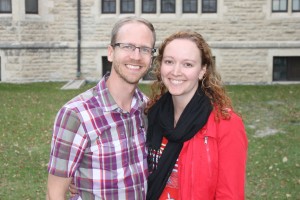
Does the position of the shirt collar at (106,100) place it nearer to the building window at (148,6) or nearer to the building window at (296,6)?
the building window at (148,6)

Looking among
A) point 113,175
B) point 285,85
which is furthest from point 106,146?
point 285,85

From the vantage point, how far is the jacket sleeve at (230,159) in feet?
8.04

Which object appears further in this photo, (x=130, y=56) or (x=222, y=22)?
(x=222, y=22)

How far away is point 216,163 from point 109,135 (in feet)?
1.91

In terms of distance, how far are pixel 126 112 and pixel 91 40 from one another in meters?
13.4

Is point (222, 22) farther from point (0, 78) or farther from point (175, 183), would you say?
point (175, 183)

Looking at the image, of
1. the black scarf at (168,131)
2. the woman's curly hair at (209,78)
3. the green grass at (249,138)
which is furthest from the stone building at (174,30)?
the black scarf at (168,131)

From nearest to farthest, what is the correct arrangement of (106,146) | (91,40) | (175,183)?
(106,146) → (175,183) → (91,40)

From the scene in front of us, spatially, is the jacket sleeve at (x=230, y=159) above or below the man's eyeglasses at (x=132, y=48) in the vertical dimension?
below

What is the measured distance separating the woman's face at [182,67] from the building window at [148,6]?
1328cm

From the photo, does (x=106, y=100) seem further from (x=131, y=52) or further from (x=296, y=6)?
(x=296, y=6)

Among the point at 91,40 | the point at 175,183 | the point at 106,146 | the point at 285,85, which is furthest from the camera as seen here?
the point at 91,40

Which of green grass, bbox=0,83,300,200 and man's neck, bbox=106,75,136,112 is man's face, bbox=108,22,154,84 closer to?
man's neck, bbox=106,75,136,112

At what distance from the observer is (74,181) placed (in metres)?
2.55
